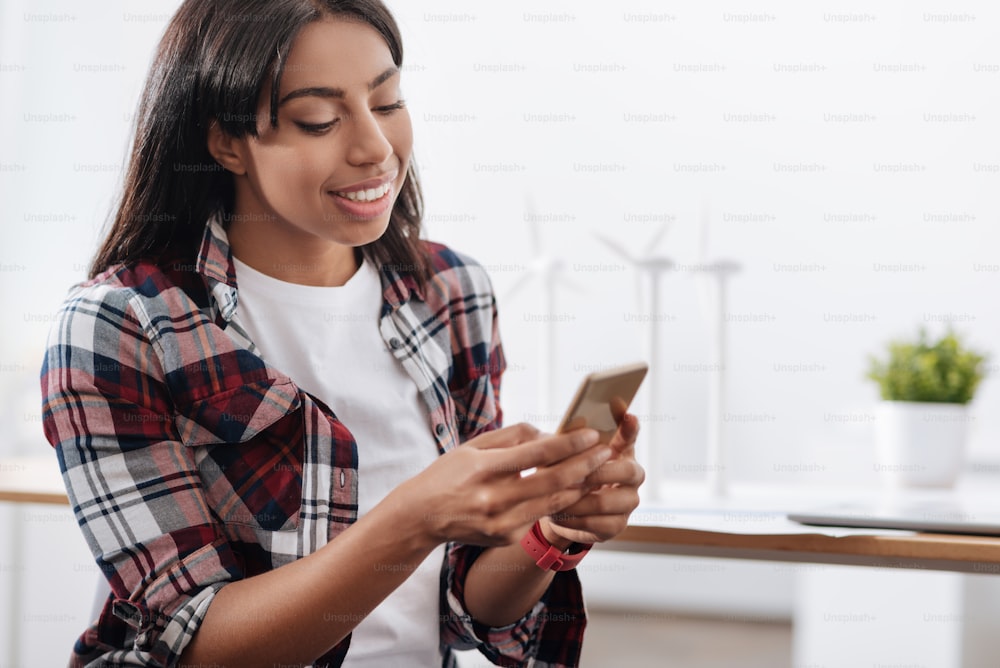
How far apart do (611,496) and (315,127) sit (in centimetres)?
52

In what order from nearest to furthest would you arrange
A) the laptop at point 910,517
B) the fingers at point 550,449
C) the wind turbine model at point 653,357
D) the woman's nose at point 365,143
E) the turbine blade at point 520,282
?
the fingers at point 550,449 < the woman's nose at point 365,143 < the laptop at point 910,517 < the wind turbine model at point 653,357 < the turbine blade at point 520,282

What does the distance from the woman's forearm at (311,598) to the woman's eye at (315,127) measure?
0.43m

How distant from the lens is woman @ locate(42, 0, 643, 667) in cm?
92

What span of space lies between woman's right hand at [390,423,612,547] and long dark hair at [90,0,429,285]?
0.46 metres

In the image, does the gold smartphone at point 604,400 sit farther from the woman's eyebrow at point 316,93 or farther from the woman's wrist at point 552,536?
the woman's eyebrow at point 316,93

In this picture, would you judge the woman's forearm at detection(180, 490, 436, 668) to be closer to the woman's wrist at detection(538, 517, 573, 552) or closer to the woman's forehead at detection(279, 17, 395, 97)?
the woman's wrist at detection(538, 517, 573, 552)

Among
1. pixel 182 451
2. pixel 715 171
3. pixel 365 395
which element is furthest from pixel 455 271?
pixel 715 171

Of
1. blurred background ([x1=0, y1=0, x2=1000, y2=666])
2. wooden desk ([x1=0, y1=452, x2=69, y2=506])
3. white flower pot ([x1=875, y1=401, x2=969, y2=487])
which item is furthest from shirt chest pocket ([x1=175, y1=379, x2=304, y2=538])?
blurred background ([x1=0, y1=0, x2=1000, y2=666])

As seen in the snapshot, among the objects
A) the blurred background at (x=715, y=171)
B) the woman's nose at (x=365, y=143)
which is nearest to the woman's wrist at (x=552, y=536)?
the woman's nose at (x=365, y=143)

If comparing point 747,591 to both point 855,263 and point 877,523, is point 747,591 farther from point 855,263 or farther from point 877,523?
point 877,523

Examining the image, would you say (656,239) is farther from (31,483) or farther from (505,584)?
(31,483)

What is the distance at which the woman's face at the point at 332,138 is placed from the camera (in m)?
1.05

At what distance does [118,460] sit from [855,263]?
84.9 inches

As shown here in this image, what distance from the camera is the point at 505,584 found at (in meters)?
1.14
